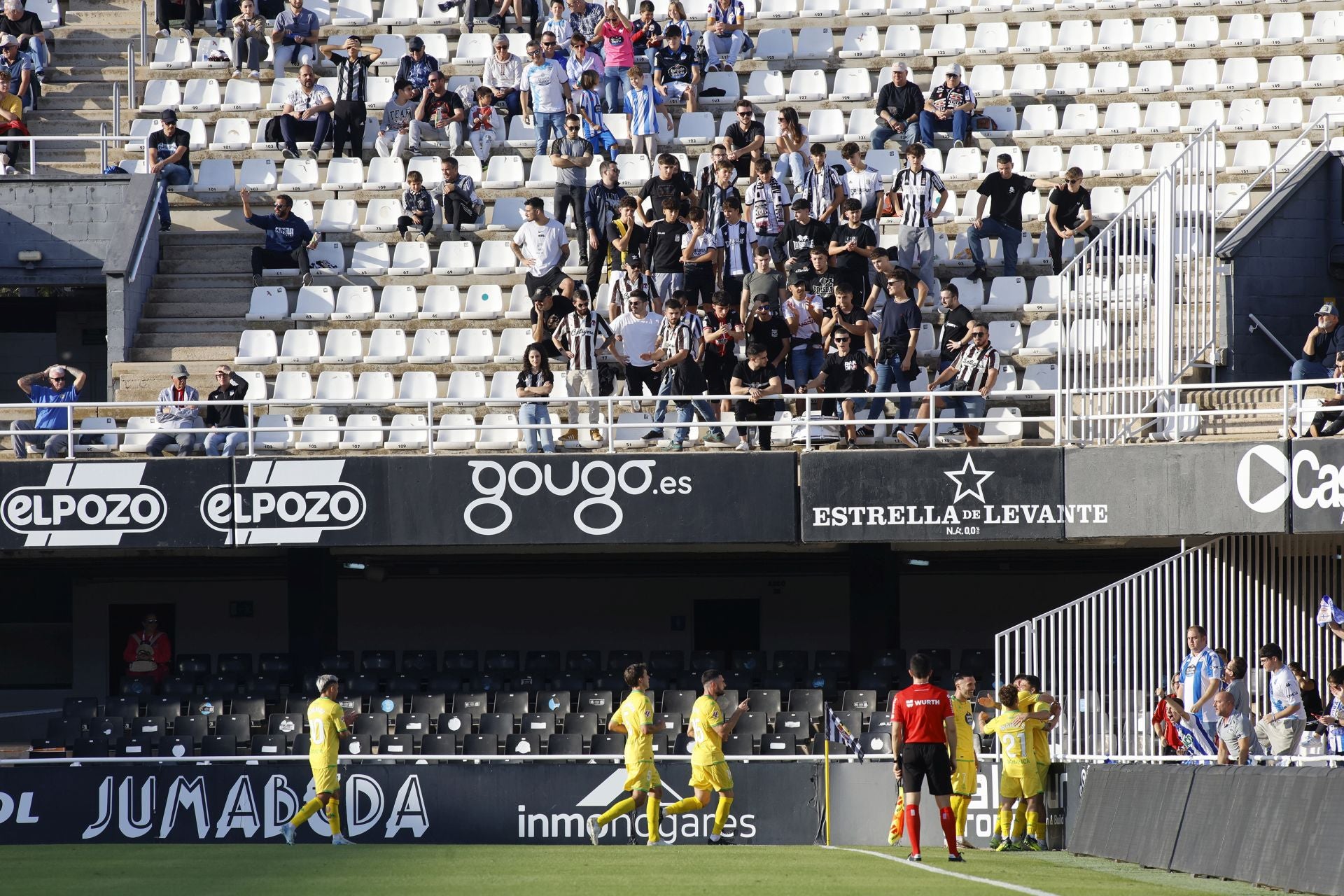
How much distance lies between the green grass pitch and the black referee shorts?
56 centimetres

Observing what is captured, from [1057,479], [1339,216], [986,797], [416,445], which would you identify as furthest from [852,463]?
[1339,216]

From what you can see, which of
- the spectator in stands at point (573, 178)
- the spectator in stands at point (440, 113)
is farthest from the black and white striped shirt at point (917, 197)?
the spectator in stands at point (440, 113)

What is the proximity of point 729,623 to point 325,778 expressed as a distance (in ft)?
30.8

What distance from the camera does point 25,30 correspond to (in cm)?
2684

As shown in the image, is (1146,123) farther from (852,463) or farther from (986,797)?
(986,797)

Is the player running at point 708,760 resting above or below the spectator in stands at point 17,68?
below

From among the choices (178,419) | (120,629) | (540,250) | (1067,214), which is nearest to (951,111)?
(1067,214)

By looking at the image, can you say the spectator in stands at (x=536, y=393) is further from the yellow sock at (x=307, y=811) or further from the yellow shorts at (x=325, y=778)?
the yellow sock at (x=307, y=811)

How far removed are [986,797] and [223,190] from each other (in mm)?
13718

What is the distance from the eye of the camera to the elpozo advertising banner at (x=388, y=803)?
17.8 meters

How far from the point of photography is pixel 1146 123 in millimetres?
25141

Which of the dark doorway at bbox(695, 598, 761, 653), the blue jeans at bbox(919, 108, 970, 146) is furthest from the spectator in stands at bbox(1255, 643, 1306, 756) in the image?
the blue jeans at bbox(919, 108, 970, 146)

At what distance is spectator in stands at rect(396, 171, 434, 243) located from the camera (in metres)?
23.9

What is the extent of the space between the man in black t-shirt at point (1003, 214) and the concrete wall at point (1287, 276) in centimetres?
277
